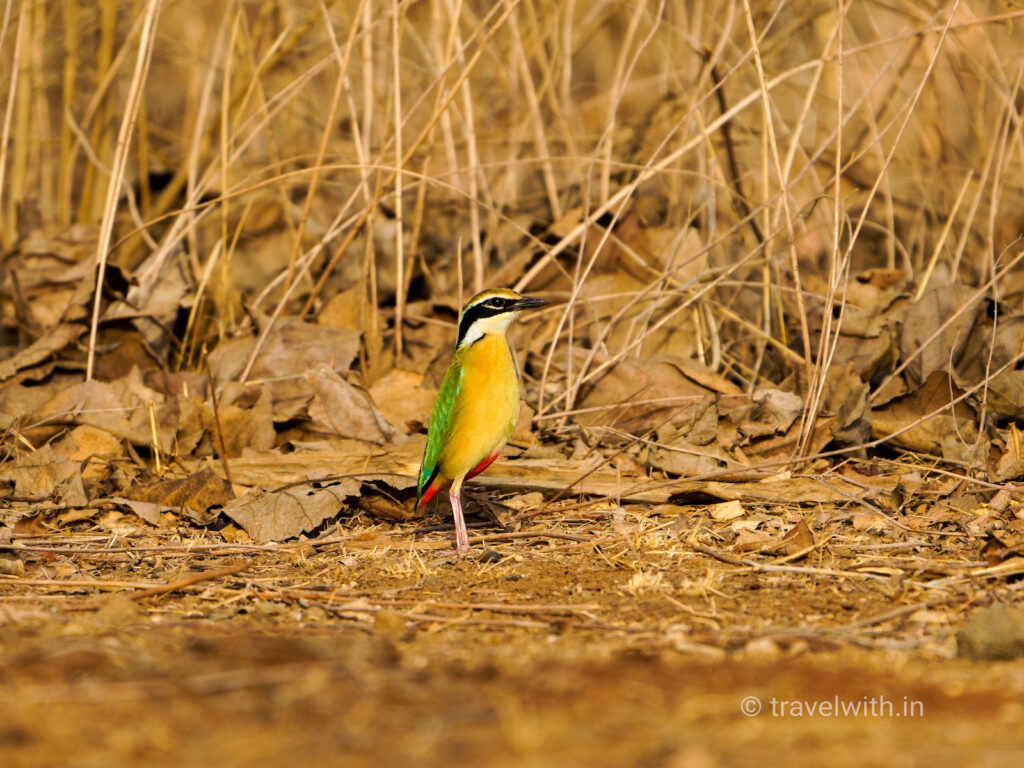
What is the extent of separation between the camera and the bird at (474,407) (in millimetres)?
4898

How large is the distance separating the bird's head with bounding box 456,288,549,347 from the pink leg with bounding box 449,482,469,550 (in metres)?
0.74

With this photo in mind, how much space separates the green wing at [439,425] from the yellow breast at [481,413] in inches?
1.2

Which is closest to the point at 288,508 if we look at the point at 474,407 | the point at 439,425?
the point at 439,425

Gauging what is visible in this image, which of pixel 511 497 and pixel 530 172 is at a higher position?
pixel 530 172

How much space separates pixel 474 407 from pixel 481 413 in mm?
49

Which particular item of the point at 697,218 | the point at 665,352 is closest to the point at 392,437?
the point at 665,352

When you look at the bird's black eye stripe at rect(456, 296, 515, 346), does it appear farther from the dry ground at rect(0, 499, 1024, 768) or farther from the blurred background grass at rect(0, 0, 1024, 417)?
the dry ground at rect(0, 499, 1024, 768)

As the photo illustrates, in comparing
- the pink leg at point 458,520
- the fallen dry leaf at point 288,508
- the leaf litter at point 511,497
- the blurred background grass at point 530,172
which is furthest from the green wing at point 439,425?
the blurred background grass at point 530,172

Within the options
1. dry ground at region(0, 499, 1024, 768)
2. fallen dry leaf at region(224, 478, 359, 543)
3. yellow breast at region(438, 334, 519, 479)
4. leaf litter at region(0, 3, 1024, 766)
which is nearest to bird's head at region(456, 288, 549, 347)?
yellow breast at region(438, 334, 519, 479)

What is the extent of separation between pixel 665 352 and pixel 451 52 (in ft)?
7.19

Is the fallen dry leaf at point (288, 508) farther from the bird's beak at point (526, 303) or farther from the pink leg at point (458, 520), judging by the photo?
the bird's beak at point (526, 303)

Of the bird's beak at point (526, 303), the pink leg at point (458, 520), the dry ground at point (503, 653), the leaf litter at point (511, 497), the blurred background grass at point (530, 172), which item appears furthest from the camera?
the blurred background grass at point (530, 172)

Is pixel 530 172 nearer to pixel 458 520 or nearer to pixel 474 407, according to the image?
pixel 474 407

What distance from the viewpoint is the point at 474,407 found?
4.94 m
